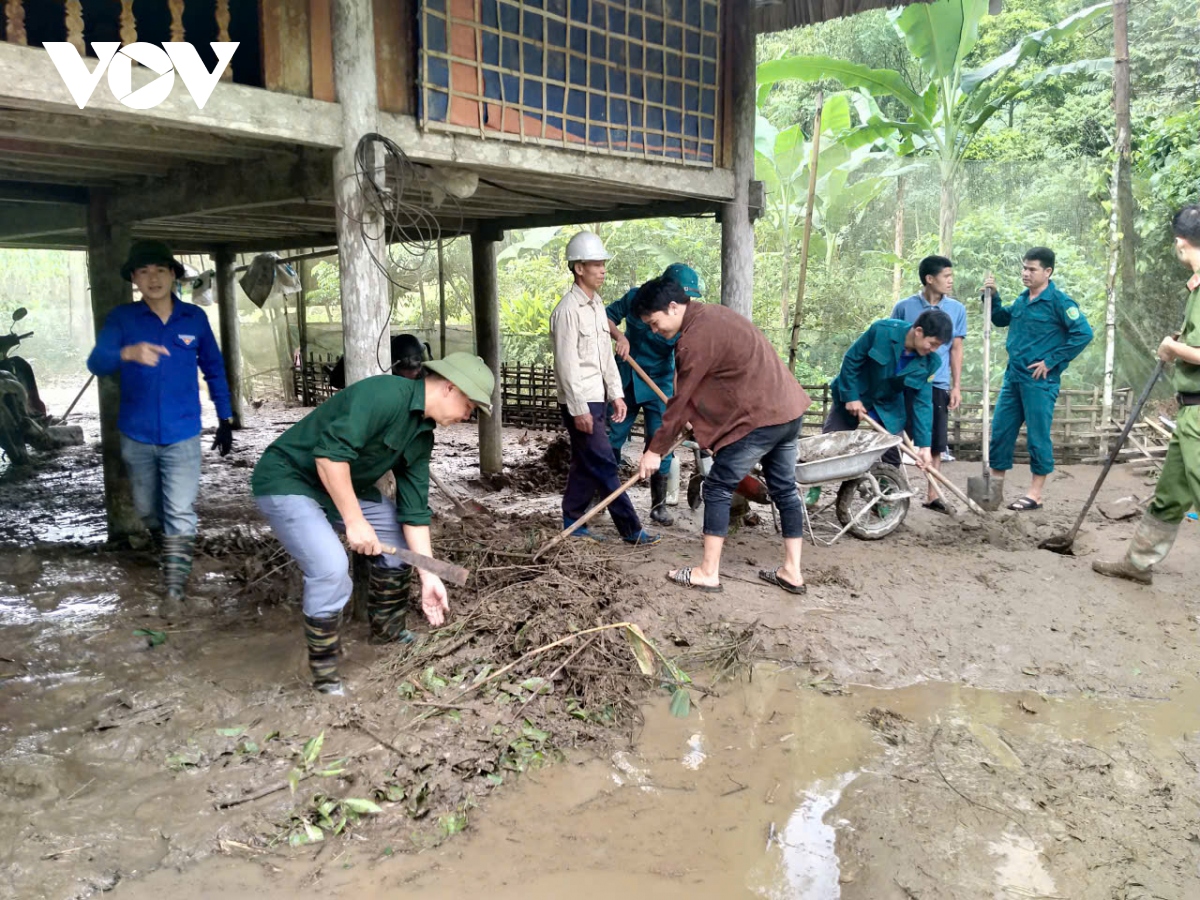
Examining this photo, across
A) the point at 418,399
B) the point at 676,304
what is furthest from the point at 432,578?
the point at 676,304

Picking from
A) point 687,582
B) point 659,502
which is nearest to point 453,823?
point 687,582

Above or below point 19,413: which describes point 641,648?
below

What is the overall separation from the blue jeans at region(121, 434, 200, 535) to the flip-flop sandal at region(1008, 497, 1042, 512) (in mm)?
5763

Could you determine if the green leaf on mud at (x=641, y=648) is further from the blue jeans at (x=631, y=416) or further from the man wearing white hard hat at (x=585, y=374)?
the blue jeans at (x=631, y=416)

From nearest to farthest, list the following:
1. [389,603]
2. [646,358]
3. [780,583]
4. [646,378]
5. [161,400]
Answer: [389,603], [161,400], [780,583], [646,378], [646,358]

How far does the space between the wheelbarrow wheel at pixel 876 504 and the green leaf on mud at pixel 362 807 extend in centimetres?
385

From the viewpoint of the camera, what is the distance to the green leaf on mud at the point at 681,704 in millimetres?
3830

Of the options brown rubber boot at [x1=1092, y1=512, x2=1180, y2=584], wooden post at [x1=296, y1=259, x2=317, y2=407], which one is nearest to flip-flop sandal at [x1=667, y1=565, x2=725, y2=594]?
brown rubber boot at [x1=1092, y1=512, x2=1180, y2=584]

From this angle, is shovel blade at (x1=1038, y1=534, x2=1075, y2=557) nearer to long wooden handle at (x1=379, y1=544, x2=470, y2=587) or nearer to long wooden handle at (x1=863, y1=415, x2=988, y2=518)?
long wooden handle at (x1=863, y1=415, x2=988, y2=518)

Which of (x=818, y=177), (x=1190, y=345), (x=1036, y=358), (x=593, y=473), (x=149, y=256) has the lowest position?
(x=593, y=473)

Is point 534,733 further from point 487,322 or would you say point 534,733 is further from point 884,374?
point 487,322

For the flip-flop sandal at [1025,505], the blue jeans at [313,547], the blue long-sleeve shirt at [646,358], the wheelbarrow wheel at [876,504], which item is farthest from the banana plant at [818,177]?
the blue jeans at [313,547]

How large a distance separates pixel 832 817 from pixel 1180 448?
3.16 meters

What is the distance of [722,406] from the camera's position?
16.0ft
